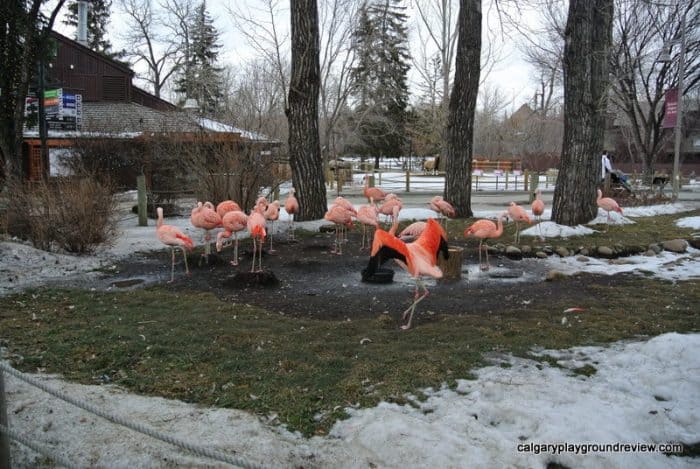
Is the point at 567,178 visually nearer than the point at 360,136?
Yes

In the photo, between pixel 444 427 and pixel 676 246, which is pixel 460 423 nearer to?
pixel 444 427

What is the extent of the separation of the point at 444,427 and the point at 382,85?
3845 centimetres

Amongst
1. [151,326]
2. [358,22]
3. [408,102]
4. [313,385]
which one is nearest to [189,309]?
[151,326]

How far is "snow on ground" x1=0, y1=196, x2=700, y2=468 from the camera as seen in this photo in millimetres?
3043

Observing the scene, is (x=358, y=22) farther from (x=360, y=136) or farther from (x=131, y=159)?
(x=360, y=136)

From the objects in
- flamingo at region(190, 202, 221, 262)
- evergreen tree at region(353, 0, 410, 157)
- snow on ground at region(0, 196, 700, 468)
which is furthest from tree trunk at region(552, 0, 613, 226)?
evergreen tree at region(353, 0, 410, 157)

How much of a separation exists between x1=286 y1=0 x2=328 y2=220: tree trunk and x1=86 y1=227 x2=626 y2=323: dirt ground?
3541 mm

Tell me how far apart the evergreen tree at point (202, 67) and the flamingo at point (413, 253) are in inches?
1297

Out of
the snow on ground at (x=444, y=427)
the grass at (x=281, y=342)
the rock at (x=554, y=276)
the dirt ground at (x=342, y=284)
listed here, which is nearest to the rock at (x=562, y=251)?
the dirt ground at (x=342, y=284)

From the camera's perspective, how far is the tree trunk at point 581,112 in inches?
447

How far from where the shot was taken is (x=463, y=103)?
44.9 feet

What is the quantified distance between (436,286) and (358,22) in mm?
21367

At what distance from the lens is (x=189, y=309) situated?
19.4 feet

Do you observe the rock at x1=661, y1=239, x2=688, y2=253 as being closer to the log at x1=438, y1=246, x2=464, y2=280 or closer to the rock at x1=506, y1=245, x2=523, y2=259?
the rock at x1=506, y1=245, x2=523, y2=259
